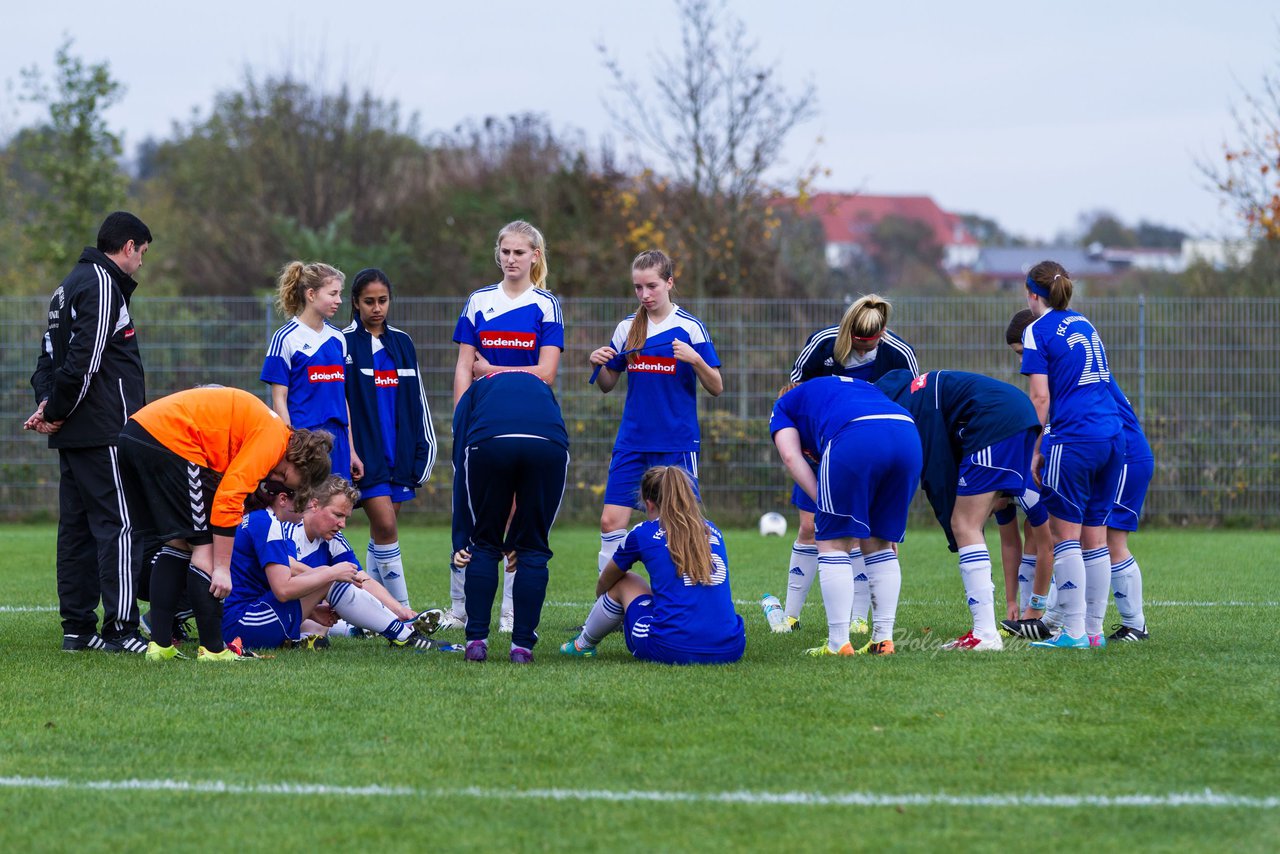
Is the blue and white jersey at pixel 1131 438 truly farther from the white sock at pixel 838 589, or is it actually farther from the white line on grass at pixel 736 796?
the white line on grass at pixel 736 796

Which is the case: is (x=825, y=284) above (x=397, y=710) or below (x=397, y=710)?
above

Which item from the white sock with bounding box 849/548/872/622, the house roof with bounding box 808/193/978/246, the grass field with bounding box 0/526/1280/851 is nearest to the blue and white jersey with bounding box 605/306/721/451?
the white sock with bounding box 849/548/872/622

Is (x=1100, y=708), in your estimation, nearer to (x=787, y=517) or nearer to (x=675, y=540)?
(x=675, y=540)

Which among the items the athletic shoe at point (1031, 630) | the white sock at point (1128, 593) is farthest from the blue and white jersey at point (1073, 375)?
the athletic shoe at point (1031, 630)

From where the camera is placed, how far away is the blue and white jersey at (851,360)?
7.01 meters

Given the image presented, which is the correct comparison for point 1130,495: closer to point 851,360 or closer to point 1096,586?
point 1096,586

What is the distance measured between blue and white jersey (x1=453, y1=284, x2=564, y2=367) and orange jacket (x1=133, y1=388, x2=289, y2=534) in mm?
1098

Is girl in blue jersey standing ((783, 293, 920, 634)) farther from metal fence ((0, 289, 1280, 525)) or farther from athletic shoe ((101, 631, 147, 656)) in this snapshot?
metal fence ((0, 289, 1280, 525))

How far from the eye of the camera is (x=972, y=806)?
378 cm

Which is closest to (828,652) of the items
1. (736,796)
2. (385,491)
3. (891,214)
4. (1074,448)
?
(1074,448)

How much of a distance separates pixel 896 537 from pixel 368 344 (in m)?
3.23

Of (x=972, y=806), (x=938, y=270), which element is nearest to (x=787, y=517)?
(x=972, y=806)

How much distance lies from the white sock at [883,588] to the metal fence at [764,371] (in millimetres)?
8031

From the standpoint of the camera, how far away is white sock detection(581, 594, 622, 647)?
6277mm
